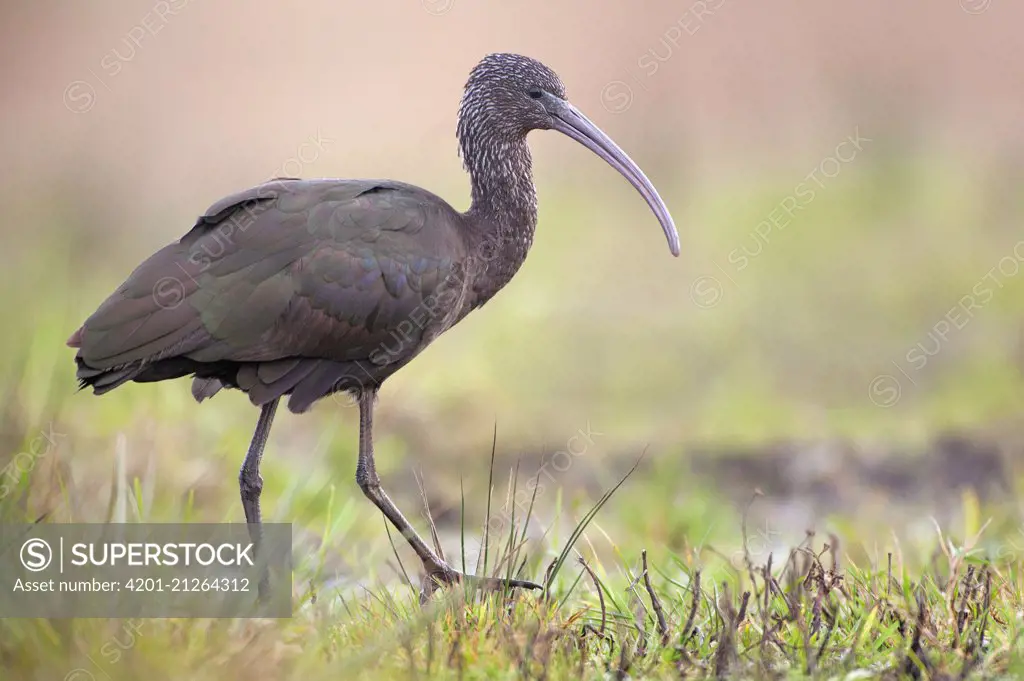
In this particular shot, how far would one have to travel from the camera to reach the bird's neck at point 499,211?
206 inches

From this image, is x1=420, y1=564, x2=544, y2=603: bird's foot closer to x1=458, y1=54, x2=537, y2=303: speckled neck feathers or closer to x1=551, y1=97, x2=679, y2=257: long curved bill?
x1=458, y1=54, x2=537, y2=303: speckled neck feathers

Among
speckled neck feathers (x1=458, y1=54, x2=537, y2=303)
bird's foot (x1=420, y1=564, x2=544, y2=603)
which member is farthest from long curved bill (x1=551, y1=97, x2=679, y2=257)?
bird's foot (x1=420, y1=564, x2=544, y2=603)

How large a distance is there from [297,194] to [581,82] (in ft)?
25.7

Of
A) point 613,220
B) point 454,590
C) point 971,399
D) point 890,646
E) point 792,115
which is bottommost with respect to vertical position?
point 890,646

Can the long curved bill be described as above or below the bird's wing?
above

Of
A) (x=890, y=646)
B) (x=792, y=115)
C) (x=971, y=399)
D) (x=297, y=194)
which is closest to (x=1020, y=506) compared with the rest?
(x=971, y=399)

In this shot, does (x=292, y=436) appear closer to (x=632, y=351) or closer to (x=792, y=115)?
(x=632, y=351)

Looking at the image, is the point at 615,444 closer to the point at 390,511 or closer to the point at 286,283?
the point at 390,511

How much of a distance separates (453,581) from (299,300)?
115 centimetres

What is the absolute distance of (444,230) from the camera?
500 centimetres

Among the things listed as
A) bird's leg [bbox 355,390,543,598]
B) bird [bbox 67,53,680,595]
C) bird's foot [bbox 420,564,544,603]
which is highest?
bird [bbox 67,53,680,595]

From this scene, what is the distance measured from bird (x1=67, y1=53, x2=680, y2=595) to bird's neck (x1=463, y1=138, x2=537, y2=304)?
2cm

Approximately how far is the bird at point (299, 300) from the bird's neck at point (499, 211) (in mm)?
17

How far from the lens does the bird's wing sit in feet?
15.1
